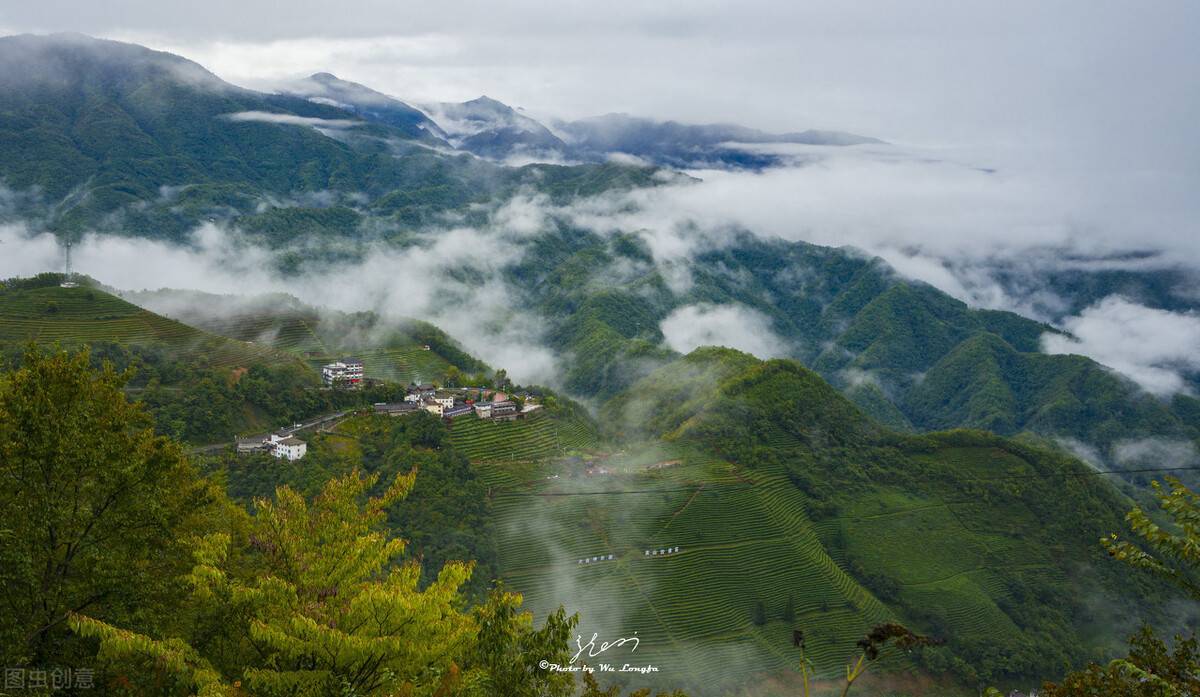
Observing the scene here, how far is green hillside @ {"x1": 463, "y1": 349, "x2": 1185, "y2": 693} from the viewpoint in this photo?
46.9 meters

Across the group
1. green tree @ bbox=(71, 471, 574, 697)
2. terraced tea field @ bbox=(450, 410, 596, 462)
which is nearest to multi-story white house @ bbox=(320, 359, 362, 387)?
terraced tea field @ bbox=(450, 410, 596, 462)

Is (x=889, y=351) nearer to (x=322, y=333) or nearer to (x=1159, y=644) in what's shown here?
(x=322, y=333)

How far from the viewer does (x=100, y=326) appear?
202 feet

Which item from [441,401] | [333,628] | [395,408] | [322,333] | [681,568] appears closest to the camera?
[333,628]

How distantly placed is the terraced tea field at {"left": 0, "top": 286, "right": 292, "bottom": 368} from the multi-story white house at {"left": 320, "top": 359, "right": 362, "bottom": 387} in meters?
5.09

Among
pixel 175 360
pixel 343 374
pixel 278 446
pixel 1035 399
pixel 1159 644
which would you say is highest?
pixel 1159 644

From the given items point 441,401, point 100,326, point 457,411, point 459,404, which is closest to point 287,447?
point 441,401

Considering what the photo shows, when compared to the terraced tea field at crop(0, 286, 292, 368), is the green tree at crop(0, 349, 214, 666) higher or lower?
higher

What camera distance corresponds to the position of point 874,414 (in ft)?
458

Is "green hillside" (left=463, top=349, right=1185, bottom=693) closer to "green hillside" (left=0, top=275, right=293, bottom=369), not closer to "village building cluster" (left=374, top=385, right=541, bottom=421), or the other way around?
"village building cluster" (left=374, top=385, right=541, bottom=421)

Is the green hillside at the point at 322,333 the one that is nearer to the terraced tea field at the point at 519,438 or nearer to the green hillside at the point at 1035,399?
the terraced tea field at the point at 519,438

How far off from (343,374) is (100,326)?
20318mm

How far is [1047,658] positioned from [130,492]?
196 feet

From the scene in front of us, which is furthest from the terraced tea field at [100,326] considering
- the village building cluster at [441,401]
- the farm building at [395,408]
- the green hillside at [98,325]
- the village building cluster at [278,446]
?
the village building cluster at [278,446]
